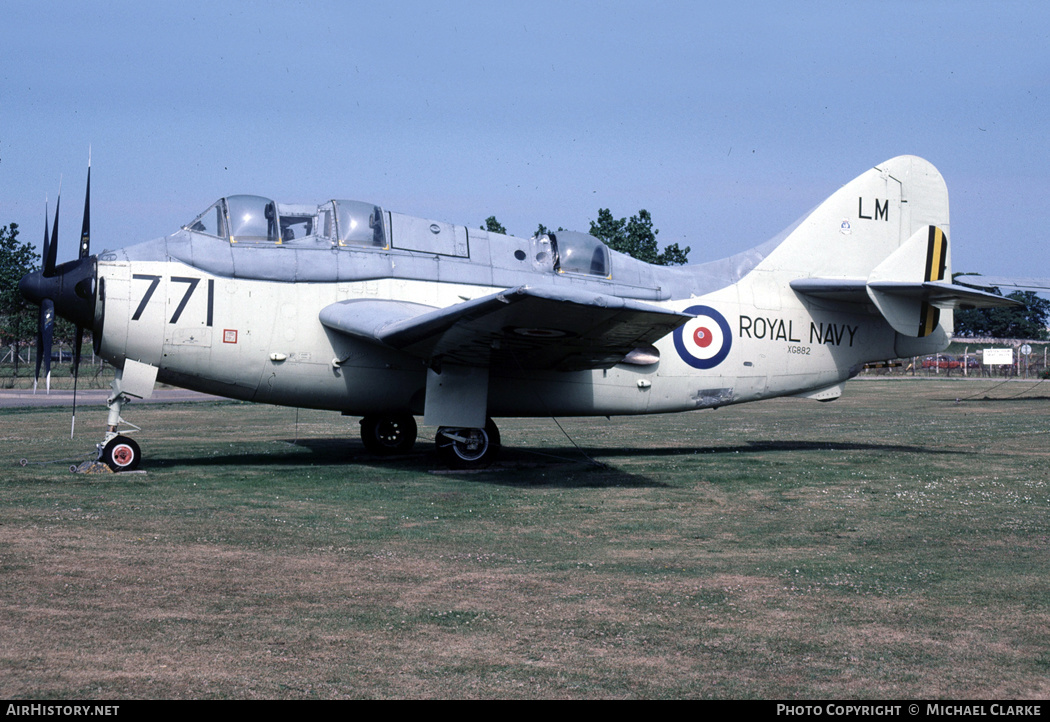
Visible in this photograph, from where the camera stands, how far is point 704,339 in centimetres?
1512

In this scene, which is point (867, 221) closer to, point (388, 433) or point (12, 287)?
point (388, 433)

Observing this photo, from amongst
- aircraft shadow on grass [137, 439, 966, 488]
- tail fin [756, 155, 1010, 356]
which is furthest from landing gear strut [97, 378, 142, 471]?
tail fin [756, 155, 1010, 356]

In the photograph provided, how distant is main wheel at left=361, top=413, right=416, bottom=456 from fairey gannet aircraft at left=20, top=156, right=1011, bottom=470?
4cm

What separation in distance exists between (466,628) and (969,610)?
3300 millimetres

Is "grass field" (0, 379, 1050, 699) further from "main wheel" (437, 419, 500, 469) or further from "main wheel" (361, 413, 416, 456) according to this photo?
"main wheel" (361, 413, 416, 456)

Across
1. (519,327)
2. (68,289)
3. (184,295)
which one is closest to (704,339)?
(519,327)

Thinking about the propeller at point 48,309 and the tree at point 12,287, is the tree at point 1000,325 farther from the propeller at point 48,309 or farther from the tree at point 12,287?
the propeller at point 48,309

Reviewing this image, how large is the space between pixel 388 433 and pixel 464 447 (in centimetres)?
261

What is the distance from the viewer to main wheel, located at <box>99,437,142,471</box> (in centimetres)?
1220

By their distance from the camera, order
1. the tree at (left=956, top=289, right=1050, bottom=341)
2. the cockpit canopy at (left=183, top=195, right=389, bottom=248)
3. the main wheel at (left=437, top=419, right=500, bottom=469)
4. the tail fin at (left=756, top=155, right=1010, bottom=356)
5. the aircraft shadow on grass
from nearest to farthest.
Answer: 1. the aircraft shadow on grass
2. the cockpit canopy at (left=183, top=195, right=389, bottom=248)
3. the main wheel at (left=437, top=419, right=500, bottom=469)
4. the tail fin at (left=756, top=155, right=1010, bottom=356)
5. the tree at (left=956, top=289, right=1050, bottom=341)

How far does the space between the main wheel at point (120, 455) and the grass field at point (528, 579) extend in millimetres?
441
